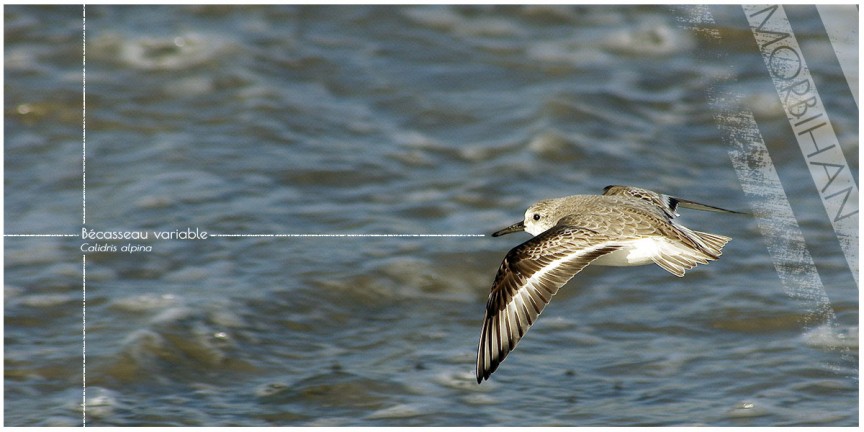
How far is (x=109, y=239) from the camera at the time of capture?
521cm

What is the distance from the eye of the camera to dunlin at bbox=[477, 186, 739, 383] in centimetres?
352

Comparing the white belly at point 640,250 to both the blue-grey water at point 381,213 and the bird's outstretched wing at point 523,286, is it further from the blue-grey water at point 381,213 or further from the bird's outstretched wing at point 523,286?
the blue-grey water at point 381,213

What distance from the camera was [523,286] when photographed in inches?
140

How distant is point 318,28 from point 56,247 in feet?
8.59

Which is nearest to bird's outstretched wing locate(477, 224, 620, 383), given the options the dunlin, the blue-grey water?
the dunlin

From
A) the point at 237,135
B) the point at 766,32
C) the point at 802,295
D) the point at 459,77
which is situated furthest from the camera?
the point at 766,32

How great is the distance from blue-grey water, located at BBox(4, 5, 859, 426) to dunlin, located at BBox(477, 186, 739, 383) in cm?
55

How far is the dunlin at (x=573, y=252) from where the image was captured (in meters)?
3.52

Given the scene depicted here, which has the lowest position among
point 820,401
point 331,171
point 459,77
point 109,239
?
point 820,401

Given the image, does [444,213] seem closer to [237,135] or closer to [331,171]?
[331,171]

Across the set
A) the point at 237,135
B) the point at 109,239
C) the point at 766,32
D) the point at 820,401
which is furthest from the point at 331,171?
the point at 766,32

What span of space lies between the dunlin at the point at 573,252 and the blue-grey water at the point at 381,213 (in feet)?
1.81

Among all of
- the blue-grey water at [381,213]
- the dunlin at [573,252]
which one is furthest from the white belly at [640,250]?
the blue-grey water at [381,213]

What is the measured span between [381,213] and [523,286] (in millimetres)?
2108
